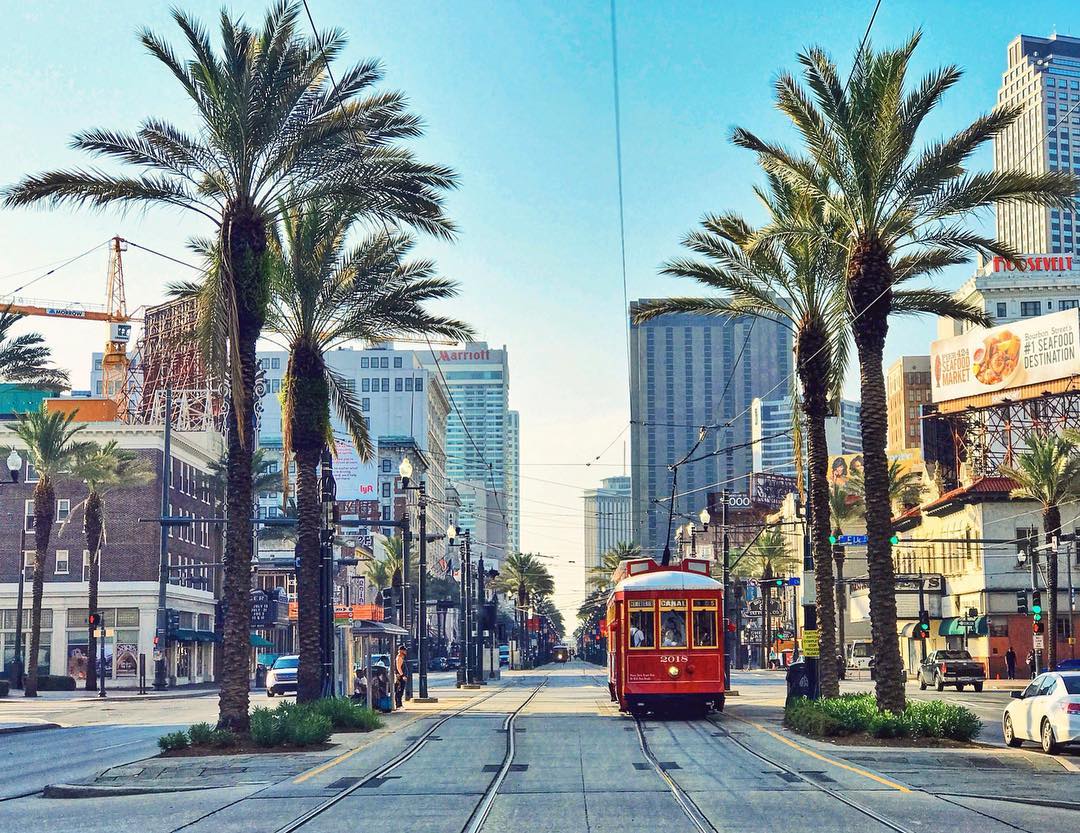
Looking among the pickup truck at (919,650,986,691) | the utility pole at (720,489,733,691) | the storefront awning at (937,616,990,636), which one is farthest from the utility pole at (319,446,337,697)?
the storefront awning at (937,616,990,636)

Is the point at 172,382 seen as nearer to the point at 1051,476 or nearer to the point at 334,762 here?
the point at 1051,476

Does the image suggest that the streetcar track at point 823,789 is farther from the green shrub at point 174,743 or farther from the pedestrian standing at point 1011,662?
the pedestrian standing at point 1011,662

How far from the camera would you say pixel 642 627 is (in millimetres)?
33188

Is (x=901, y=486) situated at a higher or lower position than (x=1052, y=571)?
higher

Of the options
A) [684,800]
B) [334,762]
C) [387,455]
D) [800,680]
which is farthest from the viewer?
[387,455]

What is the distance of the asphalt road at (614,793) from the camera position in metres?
14.6

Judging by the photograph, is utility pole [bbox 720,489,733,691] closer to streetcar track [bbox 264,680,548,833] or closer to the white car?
streetcar track [bbox 264,680,548,833]

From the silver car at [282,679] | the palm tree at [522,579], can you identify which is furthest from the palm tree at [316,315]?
the palm tree at [522,579]

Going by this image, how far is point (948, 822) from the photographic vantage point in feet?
46.9

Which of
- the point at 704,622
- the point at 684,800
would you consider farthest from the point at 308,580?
the point at 684,800

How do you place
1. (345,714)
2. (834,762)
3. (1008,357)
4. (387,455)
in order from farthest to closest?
(387,455), (1008,357), (345,714), (834,762)

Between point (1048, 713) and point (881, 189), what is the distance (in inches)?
406

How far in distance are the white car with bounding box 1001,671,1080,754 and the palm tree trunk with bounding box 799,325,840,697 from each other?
6.56m

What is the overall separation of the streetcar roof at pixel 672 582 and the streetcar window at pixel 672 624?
42 centimetres
